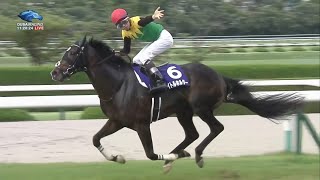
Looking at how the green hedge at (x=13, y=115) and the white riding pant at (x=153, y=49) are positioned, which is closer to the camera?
the white riding pant at (x=153, y=49)

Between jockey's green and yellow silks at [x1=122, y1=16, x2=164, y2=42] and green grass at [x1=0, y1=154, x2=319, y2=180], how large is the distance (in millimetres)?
1263

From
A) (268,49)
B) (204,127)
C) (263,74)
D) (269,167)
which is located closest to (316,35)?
(268,49)

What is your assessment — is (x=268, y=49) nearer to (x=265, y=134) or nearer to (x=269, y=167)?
(x=265, y=134)

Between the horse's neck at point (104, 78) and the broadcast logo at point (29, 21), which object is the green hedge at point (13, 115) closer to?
the horse's neck at point (104, 78)

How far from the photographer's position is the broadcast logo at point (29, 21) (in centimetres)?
1600

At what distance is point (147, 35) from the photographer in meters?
5.38

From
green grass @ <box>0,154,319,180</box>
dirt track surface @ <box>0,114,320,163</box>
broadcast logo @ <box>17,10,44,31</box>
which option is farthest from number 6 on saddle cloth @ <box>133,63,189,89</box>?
broadcast logo @ <box>17,10,44,31</box>

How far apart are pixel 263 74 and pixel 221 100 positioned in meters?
11.3

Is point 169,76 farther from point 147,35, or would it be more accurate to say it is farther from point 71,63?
point 71,63

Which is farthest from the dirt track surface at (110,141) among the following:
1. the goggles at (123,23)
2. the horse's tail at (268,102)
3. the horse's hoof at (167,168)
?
the goggles at (123,23)

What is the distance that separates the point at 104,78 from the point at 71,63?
33 cm

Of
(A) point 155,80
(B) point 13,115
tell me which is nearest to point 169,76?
(A) point 155,80

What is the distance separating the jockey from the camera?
507 cm

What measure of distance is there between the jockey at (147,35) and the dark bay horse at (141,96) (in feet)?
0.42
